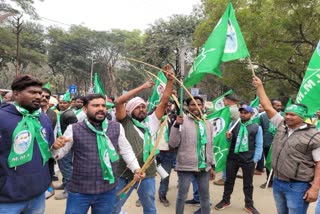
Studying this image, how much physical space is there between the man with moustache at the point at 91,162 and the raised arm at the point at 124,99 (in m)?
0.44

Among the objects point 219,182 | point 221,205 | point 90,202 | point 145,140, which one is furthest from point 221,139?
point 90,202

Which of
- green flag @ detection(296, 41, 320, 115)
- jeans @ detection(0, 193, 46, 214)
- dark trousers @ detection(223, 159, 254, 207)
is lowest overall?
dark trousers @ detection(223, 159, 254, 207)

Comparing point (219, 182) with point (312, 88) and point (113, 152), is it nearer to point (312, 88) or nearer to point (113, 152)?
point (312, 88)

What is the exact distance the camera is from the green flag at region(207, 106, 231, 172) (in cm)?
592

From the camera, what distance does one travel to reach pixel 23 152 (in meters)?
2.73

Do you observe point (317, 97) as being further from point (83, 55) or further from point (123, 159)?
point (83, 55)

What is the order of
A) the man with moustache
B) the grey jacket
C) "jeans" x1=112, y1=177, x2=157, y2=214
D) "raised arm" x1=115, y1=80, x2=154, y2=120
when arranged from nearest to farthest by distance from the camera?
the man with moustache
"raised arm" x1=115, y1=80, x2=154, y2=120
"jeans" x1=112, y1=177, x2=157, y2=214
the grey jacket

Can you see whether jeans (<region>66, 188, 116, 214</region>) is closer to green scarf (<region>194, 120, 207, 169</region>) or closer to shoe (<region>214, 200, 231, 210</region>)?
green scarf (<region>194, 120, 207, 169</region>)

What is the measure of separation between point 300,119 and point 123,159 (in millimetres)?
1948

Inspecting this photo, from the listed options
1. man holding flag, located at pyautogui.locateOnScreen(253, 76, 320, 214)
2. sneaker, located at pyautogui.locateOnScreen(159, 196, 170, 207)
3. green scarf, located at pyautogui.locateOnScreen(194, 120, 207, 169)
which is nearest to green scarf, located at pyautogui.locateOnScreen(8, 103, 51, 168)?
green scarf, located at pyautogui.locateOnScreen(194, 120, 207, 169)

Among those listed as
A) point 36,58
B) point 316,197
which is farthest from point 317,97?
point 36,58

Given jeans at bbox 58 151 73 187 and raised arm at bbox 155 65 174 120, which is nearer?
raised arm at bbox 155 65 174 120

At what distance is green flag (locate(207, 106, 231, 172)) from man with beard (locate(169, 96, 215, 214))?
4.59 ft

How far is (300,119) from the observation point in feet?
11.7
